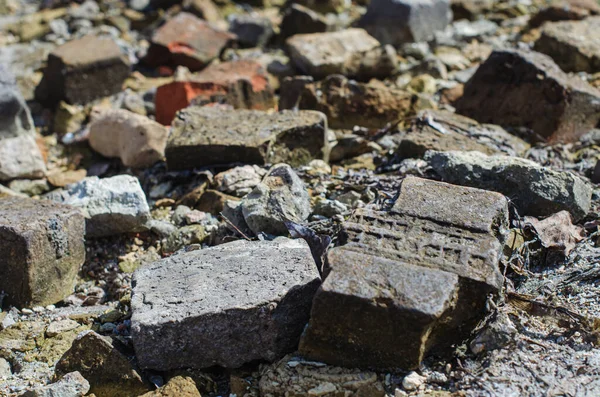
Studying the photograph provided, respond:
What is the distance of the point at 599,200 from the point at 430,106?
1.81 meters

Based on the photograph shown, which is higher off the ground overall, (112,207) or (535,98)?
(535,98)

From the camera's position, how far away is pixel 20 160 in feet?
15.7

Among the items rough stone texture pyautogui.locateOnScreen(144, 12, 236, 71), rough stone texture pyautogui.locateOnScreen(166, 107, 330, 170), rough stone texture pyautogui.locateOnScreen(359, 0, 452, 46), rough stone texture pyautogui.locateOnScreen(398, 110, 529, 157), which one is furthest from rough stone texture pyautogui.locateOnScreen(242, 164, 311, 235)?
rough stone texture pyautogui.locateOnScreen(359, 0, 452, 46)

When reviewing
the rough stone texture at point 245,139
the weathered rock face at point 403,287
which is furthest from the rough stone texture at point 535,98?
the weathered rock face at point 403,287

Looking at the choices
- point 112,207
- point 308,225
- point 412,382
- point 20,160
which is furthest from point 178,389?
point 20,160

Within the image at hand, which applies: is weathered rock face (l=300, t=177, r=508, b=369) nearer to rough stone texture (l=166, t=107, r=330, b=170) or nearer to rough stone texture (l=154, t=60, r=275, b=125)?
rough stone texture (l=166, t=107, r=330, b=170)

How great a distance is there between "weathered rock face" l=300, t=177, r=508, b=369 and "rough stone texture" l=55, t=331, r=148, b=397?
2.26ft

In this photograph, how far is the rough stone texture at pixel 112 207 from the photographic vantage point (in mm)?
3788

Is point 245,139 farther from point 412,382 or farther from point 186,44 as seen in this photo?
point 186,44

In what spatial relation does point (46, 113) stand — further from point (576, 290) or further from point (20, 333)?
point (576, 290)

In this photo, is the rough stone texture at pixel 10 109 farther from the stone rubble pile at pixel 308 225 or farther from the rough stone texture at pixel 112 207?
the rough stone texture at pixel 112 207

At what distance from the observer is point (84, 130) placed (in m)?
5.43

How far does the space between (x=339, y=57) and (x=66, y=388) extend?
3964 mm

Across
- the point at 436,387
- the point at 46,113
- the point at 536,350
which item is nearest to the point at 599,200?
the point at 536,350
